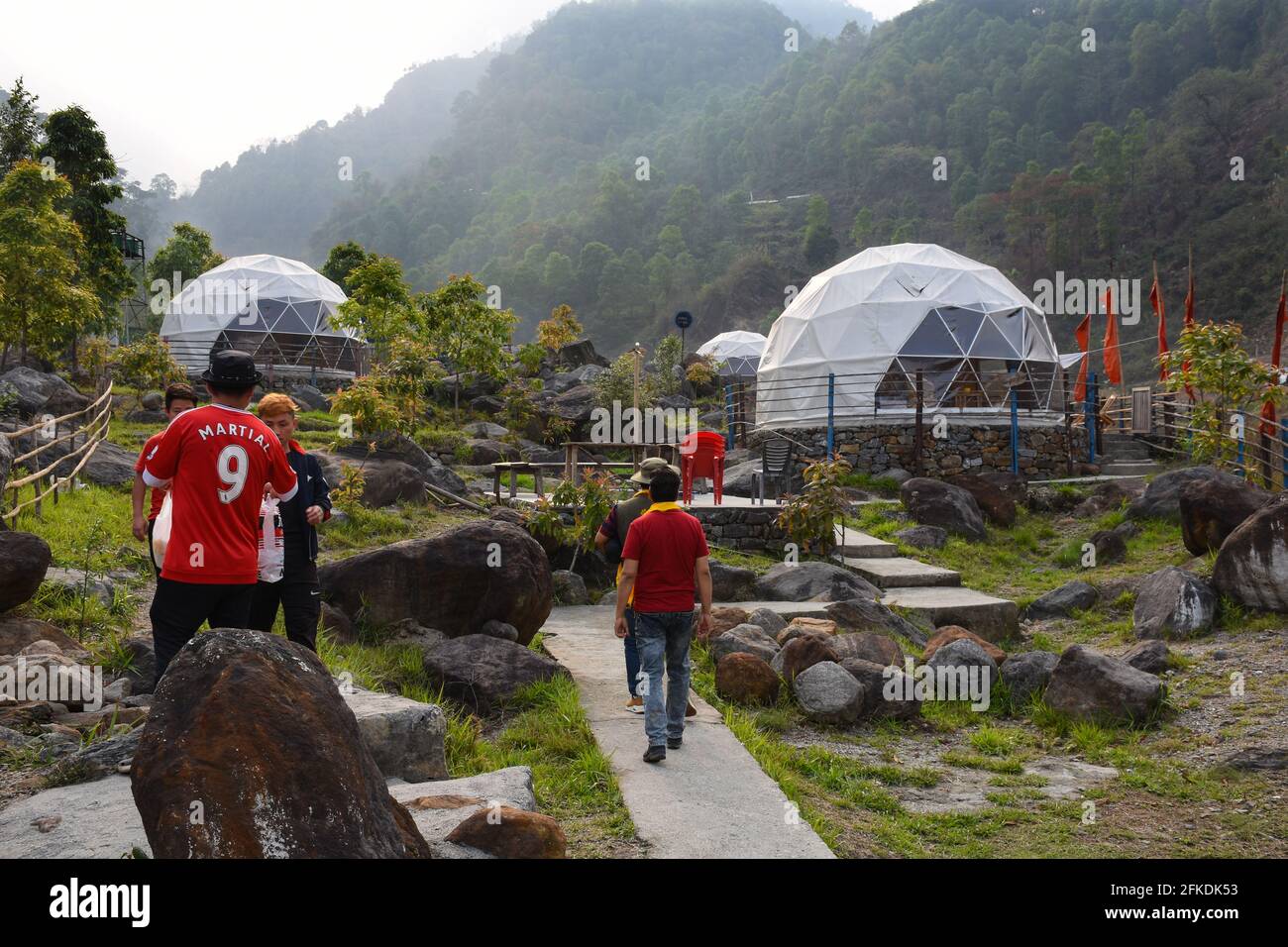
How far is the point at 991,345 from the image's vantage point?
22703 millimetres

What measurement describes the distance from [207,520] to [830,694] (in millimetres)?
4104

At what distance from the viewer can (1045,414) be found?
66.5ft

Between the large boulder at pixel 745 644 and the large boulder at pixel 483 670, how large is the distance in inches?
58.4

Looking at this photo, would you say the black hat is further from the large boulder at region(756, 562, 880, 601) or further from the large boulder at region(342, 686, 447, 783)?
the large boulder at region(756, 562, 880, 601)

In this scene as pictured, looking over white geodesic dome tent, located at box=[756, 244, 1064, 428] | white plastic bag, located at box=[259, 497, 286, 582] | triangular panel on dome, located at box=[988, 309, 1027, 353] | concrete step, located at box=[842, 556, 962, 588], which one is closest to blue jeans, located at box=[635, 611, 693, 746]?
white plastic bag, located at box=[259, 497, 286, 582]

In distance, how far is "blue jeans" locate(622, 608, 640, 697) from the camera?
5.82m

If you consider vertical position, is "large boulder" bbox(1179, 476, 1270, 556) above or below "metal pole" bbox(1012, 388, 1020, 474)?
below

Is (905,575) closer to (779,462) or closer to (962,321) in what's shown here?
(779,462)

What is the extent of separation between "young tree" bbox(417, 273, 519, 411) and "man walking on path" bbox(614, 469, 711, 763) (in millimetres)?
16708

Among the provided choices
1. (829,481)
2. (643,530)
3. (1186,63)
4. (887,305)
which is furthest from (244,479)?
(1186,63)

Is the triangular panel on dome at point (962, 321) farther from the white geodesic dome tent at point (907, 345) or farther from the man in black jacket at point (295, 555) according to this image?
the man in black jacket at point (295, 555)

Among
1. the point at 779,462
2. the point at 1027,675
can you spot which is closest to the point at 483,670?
the point at 1027,675

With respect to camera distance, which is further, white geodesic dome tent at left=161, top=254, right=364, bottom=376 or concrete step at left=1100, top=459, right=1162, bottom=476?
white geodesic dome tent at left=161, top=254, right=364, bottom=376

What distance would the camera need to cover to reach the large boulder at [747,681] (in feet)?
21.8
